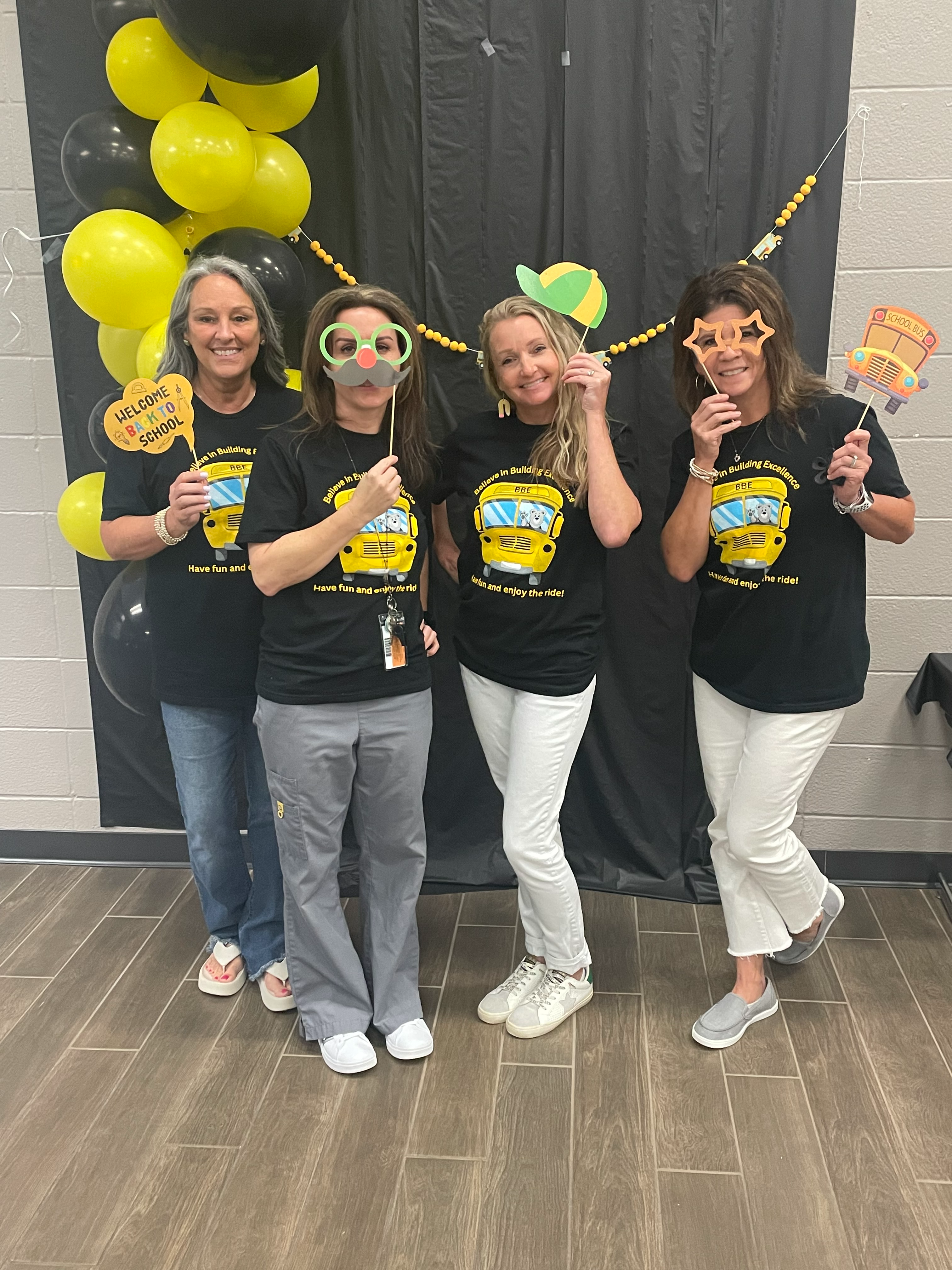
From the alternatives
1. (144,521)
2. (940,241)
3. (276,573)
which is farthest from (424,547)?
(940,241)

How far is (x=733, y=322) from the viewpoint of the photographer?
6.29ft

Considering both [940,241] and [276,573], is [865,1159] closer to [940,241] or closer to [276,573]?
[276,573]

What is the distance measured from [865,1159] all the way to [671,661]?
47.4 inches

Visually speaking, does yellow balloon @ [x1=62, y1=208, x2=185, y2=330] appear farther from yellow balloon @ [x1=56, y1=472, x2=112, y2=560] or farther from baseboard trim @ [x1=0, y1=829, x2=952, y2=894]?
baseboard trim @ [x1=0, y1=829, x2=952, y2=894]

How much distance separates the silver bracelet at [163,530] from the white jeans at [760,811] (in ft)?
3.78

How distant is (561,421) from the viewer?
2014 millimetres

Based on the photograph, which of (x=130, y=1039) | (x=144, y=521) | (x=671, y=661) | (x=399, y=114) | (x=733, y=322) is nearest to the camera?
(x=733, y=322)

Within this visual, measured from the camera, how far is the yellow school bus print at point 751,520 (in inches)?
78.4

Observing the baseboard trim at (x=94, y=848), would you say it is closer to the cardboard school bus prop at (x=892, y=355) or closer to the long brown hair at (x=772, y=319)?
the long brown hair at (x=772, y=319)

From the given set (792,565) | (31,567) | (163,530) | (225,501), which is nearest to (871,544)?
(792,565)

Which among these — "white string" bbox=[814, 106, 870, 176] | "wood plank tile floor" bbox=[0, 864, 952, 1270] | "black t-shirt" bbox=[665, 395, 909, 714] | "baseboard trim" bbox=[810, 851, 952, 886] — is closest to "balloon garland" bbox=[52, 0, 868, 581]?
"black t-shirt" bbox=[665, 395, 909, 714]

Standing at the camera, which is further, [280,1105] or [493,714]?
[493,714]

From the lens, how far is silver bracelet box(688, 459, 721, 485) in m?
2.00

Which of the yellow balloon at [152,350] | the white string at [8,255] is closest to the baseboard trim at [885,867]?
the yellow balloon at [152,350]
